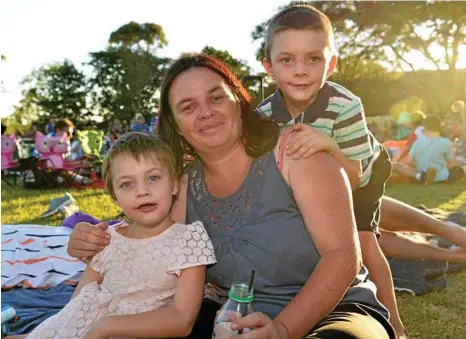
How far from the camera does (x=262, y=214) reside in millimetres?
2275

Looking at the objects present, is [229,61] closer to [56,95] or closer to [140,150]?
[140,150]

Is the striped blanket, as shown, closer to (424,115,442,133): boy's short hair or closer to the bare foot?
the bare foot

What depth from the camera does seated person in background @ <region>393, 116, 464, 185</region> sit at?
10797 millimetres

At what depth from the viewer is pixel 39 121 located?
4719 centimetres

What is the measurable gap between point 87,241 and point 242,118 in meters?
0.94

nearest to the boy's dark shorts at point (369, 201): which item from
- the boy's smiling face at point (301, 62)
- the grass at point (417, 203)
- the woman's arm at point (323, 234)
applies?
the boy's smiling face at point (301, 62)

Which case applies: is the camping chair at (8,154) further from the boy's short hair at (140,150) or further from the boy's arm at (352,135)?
the boy's arm at (352,135)

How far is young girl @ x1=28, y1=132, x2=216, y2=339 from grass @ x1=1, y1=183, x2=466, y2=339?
6.54 feet

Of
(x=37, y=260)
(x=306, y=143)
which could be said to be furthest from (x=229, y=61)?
(x=306, y=143)

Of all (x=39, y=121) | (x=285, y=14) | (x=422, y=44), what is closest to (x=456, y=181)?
(x=285, y=14)

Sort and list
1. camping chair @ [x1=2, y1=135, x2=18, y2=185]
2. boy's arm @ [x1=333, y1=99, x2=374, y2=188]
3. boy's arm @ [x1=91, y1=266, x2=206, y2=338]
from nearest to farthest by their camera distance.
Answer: boy's arm @ [x1=91, y1=266, x2=206, y2=338], boy's arm @ [x1=333, y1=99, x2=374, y2=188], camping chair @ [x1=2, y1=135, x2=18, y2=185]

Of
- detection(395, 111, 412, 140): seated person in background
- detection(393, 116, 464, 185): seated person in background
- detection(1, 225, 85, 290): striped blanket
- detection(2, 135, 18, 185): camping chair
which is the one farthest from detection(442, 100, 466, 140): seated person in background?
detection(1, 225, 85, 290): striped blanket

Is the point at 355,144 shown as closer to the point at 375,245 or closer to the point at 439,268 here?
the point at 375,245

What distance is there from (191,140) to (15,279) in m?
2.82
